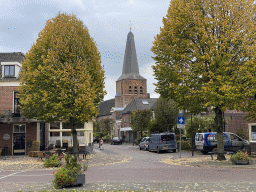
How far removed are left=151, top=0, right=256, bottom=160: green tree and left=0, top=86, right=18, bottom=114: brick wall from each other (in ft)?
54.7

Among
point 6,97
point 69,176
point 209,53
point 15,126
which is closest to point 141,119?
point 15,126

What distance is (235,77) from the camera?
17.2m

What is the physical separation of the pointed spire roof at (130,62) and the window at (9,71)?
62506 millimetres

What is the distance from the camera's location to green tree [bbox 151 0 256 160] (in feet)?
54.8

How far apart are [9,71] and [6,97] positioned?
→ 9.33ft

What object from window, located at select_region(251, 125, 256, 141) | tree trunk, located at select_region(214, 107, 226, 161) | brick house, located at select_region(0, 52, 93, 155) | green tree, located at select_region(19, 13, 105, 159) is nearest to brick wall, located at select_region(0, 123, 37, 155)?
brick house, located at select_region(0, 52, 93, 155)

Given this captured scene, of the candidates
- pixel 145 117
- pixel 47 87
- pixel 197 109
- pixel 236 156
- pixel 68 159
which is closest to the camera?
pixel 68 159

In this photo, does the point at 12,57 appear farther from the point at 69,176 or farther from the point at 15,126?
the point at 69,176

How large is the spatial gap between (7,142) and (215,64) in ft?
69.8

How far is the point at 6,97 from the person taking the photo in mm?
29344

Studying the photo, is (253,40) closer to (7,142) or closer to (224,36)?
(224,36)

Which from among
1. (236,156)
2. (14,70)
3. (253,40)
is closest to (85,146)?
(14,70)

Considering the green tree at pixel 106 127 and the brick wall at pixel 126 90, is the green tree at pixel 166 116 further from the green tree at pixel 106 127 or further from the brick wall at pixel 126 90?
the brick wall at pixel 126 90

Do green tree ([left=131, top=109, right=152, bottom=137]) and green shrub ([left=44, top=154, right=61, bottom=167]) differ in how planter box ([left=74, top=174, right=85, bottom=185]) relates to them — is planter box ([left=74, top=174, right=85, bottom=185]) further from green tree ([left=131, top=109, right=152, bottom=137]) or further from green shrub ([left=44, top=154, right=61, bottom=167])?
green tree ([left=131, top=109, right=152, bottom=137])
